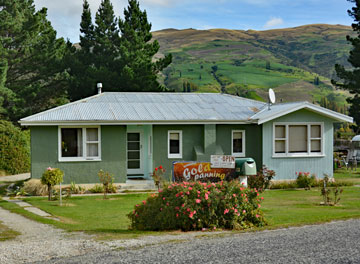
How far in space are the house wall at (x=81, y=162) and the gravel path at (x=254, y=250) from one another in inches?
433

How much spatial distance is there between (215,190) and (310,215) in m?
3.04

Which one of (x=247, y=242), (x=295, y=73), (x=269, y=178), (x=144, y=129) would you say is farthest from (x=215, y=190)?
(x=295, y=73)

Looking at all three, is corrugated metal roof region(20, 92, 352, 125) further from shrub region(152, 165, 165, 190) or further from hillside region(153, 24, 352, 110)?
hillside region(153, 24, 352, 110)

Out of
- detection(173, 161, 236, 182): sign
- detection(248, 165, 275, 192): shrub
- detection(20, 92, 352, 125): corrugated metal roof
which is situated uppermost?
detection(20, 92, 352, 125): corrugated metal roof

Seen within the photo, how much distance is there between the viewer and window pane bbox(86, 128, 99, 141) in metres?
19.6

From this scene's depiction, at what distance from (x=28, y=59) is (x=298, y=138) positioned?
2489 centimetres

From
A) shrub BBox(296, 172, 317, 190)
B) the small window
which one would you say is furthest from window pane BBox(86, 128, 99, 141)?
shrub BBox(296, 172, 317, 190)

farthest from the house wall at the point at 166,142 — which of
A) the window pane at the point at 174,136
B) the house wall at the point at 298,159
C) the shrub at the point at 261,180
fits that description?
the shrub at the point at 261,180

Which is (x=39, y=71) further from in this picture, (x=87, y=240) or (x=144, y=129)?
(x=87, y=240)

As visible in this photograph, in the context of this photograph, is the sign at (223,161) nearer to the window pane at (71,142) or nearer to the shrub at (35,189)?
the window pane at (71,142)

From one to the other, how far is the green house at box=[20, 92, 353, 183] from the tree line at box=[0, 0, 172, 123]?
1354 centimetres

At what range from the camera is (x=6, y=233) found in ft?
34.0

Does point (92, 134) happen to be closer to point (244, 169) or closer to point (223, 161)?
point (223, 161)

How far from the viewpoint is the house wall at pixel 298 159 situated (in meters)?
20.5
